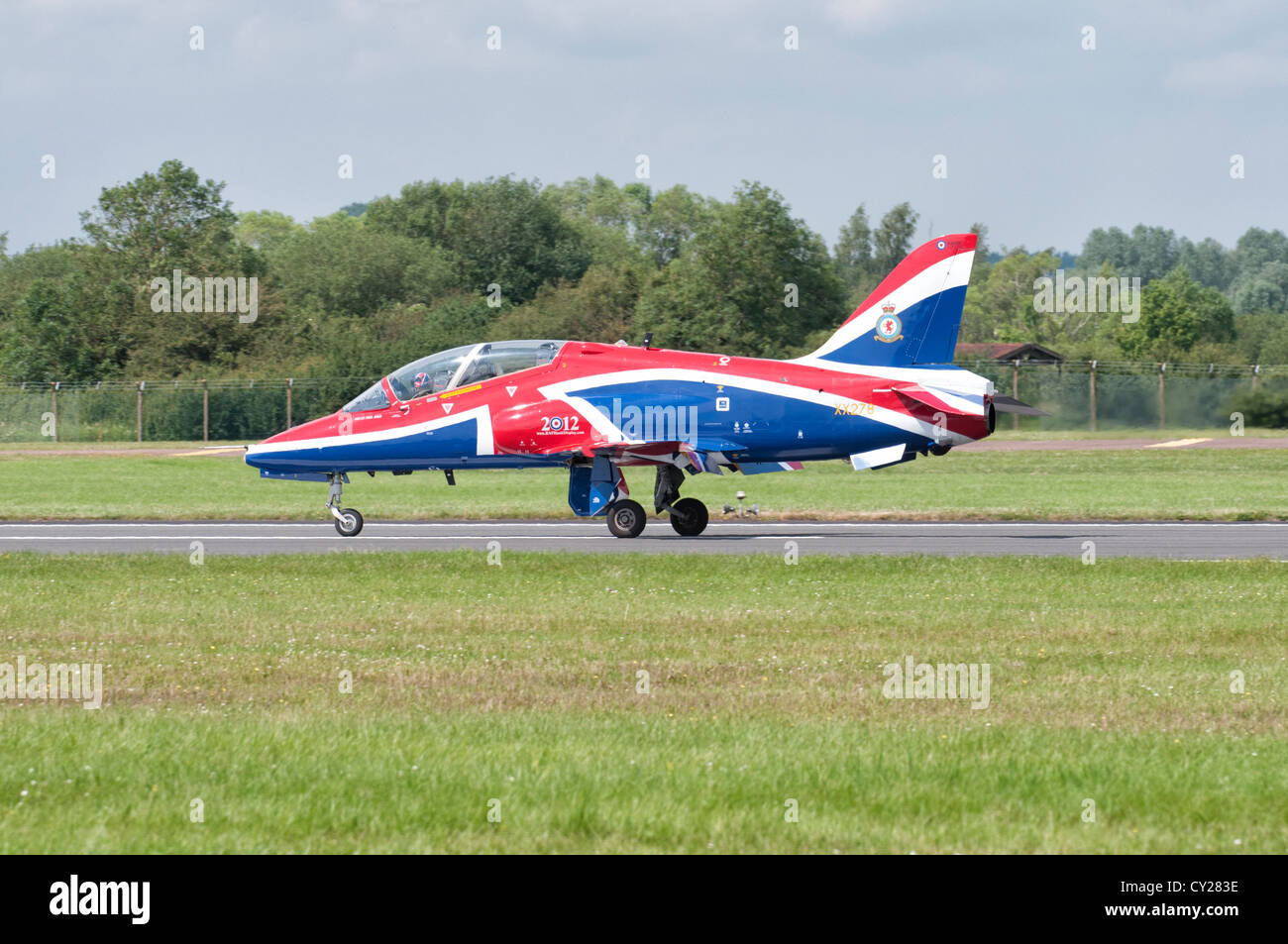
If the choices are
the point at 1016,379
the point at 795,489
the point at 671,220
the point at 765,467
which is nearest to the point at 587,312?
the point at 1016,379

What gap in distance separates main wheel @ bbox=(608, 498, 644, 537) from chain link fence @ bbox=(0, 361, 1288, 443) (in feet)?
98.9

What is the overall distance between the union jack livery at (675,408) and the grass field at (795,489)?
5.19 m

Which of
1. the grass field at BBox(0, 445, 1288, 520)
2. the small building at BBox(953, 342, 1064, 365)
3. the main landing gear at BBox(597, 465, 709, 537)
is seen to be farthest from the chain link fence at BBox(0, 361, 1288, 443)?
the small building at BBox(953, 342, 1064, 365)

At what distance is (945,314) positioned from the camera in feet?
77.7

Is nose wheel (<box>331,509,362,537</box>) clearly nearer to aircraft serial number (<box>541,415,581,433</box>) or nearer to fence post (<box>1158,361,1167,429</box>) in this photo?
aircraft serial number (<box>541,415,581,433</box>)

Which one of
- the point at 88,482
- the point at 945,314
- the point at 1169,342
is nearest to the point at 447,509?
the point at 945,314

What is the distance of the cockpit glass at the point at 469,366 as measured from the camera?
80.1 ft

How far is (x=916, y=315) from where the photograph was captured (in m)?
23.7

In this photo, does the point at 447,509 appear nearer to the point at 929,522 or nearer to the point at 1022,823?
the point at 929,522

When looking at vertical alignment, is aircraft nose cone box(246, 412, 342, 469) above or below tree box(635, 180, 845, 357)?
below

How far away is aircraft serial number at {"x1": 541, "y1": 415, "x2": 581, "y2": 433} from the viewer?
24.0 metres

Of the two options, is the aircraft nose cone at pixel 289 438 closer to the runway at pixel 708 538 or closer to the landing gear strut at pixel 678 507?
the runway at pixel 708 538

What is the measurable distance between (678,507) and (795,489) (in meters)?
13.0

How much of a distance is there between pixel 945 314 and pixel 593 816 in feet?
56.8
